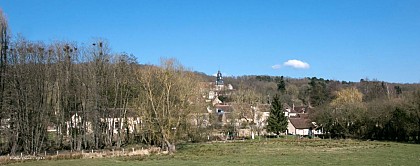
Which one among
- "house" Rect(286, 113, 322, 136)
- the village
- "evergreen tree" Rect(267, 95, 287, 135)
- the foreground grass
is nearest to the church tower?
the village

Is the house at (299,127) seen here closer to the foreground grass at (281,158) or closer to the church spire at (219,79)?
the foreground grass at (281,158)

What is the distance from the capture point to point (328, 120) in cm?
7194

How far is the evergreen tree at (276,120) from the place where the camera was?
75.1m

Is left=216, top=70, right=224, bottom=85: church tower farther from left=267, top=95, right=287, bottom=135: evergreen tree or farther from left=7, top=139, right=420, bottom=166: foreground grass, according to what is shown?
left=7, top=139, right=420, bottom=166: foreground grass

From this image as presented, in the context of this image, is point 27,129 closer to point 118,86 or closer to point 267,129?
point 118,86

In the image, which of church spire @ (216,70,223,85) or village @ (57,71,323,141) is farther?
church spire @ (216,70,223,85)

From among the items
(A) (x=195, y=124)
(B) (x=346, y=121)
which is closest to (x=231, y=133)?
(A) (x=195, y=124)

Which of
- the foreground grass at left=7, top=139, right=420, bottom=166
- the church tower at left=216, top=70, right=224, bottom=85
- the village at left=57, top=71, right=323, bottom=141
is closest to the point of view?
the foreground grass at left=7, top=139, right=420, bottom=166

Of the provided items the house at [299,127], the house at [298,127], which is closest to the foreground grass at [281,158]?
the house at [299,127]

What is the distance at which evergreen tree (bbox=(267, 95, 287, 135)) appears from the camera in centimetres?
7506

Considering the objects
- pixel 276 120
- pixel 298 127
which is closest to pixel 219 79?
pixel 298 127

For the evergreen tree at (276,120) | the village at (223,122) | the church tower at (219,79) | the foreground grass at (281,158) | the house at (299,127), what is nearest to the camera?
the foreground grass at (281,158)

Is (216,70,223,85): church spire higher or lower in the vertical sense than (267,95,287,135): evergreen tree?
higher

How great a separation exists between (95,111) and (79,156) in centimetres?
1080
